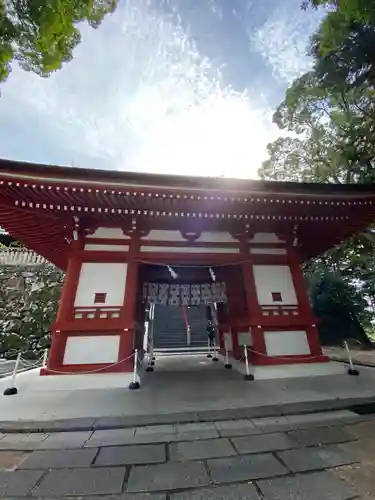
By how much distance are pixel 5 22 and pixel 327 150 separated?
11.9 metres

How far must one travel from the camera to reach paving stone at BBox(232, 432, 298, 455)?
102 inches

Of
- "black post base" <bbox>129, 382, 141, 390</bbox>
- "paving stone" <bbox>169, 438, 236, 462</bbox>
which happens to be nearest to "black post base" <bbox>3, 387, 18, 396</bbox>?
"black post base" <bbox>129, 382, 141, 390</bbox>

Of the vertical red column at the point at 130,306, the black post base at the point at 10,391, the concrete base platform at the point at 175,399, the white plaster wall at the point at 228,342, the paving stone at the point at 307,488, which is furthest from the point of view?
the white plaster wall at the point at 228,342

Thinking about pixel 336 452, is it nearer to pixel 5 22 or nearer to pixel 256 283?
pixel 256 283

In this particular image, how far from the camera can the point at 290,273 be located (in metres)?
6.68

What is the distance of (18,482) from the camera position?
212cm

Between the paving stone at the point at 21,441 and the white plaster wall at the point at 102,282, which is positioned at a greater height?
the white plaster wall at the point at 102,282

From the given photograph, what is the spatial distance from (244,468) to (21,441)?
246cm

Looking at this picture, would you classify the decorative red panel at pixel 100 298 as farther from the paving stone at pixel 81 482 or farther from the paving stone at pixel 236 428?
the paving stone at pixel 81 482

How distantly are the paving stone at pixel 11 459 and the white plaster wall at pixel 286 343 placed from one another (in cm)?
475

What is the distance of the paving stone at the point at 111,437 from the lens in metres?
2.80

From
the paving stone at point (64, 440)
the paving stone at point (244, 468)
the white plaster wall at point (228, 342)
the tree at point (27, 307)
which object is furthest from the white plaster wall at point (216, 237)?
the tree at point (27, 307)

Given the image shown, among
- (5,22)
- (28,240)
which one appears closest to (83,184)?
(5,22)

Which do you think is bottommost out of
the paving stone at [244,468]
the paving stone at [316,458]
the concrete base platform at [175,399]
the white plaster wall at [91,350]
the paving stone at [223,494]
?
the paving stone at [223,494]
